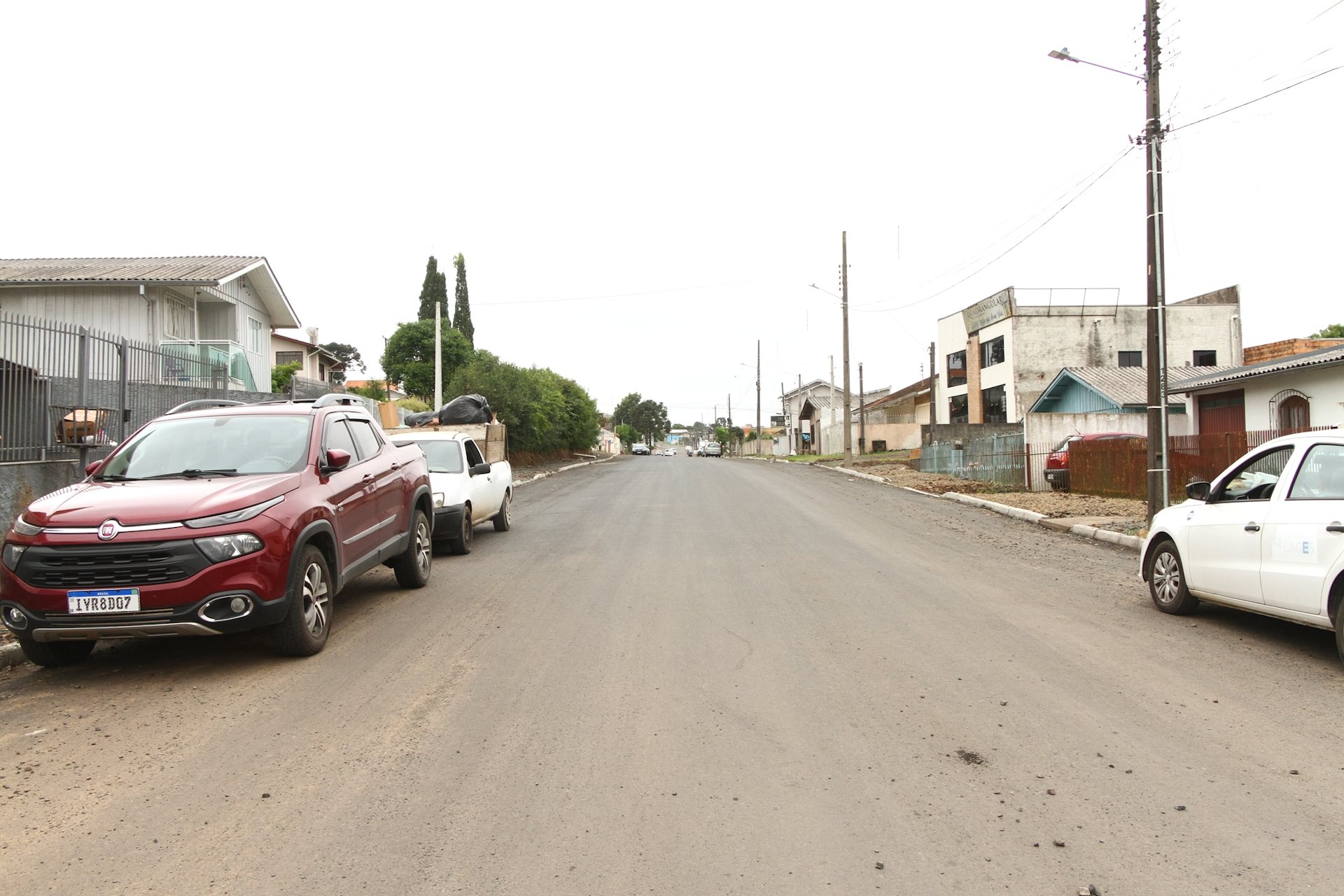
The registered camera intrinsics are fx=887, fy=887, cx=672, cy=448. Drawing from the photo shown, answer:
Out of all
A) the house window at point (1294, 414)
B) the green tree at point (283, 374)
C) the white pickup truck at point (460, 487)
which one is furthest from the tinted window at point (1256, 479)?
the green tree at point (283, 374)

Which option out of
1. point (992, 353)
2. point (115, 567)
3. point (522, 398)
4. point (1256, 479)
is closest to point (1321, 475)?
point (1256, 479)

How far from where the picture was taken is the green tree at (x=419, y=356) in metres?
52.0

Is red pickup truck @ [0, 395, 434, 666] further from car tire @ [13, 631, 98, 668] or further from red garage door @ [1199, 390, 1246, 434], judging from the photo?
red garage door @ [1199, 390, 1246, 434]

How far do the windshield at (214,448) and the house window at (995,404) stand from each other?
42.5 m

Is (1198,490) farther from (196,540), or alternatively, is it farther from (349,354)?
(349,354)

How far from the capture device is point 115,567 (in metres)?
Result: 5.59

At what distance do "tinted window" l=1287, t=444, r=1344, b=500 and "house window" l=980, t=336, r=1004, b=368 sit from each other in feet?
136

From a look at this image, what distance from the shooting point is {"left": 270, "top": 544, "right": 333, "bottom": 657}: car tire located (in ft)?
20.1

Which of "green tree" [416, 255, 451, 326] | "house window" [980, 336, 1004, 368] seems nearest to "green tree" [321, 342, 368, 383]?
"green tree" [416, 255, 451, 326]

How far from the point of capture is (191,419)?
746 centimetres

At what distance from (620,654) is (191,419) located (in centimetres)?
422

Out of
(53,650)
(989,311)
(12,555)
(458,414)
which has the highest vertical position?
(989,311)

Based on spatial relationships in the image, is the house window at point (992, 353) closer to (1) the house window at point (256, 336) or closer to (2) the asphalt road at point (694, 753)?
(1) the house window at point (256, 336)

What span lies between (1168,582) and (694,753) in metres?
Result: 5.75
